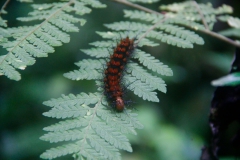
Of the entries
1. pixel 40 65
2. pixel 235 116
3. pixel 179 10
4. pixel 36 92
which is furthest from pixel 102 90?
pixel 40 65

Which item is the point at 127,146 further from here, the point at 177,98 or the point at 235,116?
the point at 177,98

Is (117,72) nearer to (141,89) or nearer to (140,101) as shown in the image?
(141,89)

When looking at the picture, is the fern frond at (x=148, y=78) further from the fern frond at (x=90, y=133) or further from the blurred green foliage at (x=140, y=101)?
the blurred green foliage at (x=140, y=101)

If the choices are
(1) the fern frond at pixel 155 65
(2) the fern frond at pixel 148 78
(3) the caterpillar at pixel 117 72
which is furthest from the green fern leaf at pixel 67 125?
(1) the fern frond at pixel 155 65

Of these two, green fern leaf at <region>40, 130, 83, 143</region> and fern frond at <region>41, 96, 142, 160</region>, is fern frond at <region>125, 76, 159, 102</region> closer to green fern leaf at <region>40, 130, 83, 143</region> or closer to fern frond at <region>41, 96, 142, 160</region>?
fern frond at <region>41, 96, 142, 160</region>

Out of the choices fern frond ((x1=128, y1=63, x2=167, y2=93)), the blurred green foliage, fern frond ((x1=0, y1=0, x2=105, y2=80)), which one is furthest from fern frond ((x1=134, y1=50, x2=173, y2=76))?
the blurred green foliage
